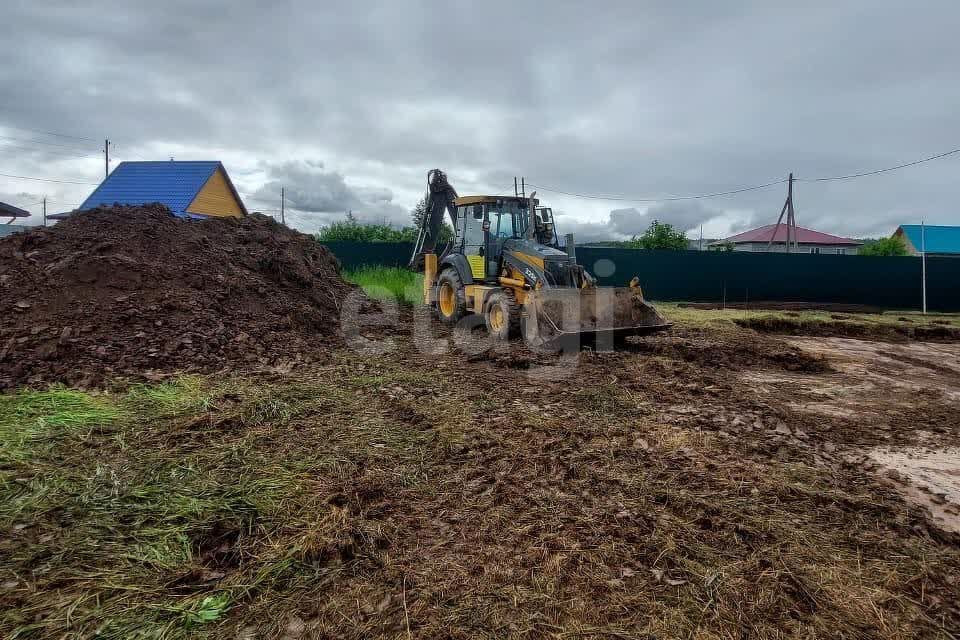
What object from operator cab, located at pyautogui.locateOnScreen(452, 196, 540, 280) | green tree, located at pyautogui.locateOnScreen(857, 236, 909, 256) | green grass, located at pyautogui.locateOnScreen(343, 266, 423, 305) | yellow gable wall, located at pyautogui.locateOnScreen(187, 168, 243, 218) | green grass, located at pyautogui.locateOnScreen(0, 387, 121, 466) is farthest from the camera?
green tree, located at pyautogui.locateOnScreen(857, 236, 909, 256)

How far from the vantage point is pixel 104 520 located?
8.64 feet

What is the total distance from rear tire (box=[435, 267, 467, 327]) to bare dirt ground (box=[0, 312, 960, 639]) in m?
4.43

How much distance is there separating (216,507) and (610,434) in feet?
9.06

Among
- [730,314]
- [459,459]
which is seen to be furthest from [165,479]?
[730,314]

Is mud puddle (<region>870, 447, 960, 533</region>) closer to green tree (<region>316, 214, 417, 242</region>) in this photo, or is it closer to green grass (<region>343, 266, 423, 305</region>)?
green grass (<region>343, 266, 423, 305</region>)

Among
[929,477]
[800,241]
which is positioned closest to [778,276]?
[929,477]

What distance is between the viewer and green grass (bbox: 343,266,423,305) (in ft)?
43.9

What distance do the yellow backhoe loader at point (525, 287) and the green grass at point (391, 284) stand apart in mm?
2705

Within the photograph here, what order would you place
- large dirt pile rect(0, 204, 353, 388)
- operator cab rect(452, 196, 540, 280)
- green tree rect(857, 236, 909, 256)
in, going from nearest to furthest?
large dirt pile rect(0, 204, 353, 388) < operator cab rect(452, 196, 540, 280) < green tree rect(857, 236, 909, 256)

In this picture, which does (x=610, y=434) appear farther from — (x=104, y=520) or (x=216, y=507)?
(x=104, y=520)

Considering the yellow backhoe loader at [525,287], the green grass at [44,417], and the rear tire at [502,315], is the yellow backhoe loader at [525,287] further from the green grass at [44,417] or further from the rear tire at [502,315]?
the green grass at [44,417]

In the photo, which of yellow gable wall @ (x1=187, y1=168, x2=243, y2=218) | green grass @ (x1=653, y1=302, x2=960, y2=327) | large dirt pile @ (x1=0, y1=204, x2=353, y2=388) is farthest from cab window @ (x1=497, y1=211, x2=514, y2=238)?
yellow gable wall @ (x1=187, y1=168, x2=243, y2=218)

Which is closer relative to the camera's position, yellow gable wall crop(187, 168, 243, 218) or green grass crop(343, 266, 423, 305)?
green grass crop(343, 266, 423, 305)

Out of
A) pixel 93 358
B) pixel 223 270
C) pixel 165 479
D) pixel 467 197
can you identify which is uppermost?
pixel 467 197
